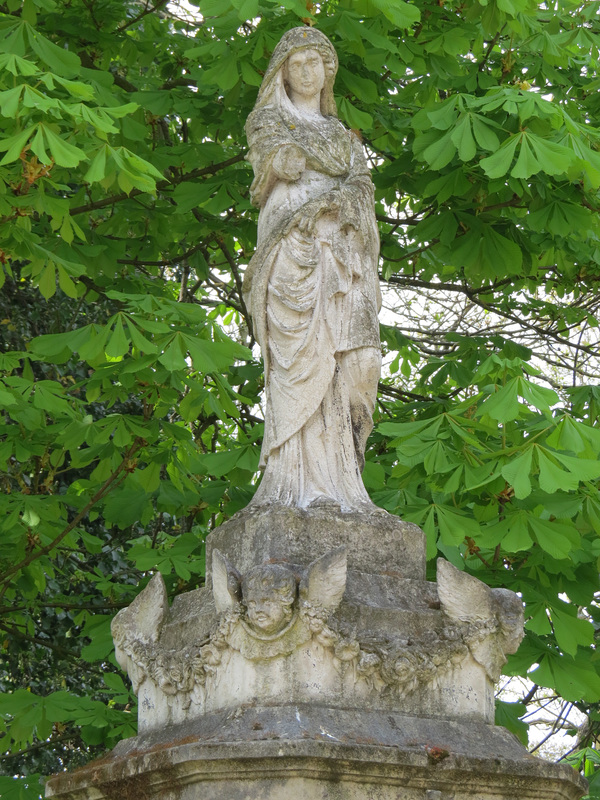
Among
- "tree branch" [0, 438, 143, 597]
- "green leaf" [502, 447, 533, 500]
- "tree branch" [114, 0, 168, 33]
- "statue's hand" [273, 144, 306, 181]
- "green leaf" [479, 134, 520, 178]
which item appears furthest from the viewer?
"tree branch" [114, 0, 168, 33]

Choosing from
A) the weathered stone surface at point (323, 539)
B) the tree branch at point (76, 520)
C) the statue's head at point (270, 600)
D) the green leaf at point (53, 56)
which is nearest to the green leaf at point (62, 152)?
the green leaf at point (53, 56)

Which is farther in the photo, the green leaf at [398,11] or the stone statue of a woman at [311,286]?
the green leaf at [398,11]

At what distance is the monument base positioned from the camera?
→ 412 centimetres

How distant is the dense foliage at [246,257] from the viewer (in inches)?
237

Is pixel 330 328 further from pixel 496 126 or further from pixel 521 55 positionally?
pixel 521 55

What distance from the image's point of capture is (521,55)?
8.16 metres

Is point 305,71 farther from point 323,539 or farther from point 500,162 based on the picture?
point 323,539

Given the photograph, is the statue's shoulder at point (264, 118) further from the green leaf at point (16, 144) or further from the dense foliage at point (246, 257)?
the green leaf at point (16, 144)

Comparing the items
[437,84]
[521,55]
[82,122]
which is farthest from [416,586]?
[521,55]

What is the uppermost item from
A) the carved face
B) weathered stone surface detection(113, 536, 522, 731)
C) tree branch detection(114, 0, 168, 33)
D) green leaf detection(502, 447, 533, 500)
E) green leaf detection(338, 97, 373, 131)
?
tree branch detection(114, 0, 168, 33)

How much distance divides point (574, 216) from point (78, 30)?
141 inches

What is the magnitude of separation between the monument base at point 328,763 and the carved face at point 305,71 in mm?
3080

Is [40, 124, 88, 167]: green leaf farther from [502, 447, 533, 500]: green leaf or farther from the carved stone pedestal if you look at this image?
[502, 447, 533, 500]: green leaf

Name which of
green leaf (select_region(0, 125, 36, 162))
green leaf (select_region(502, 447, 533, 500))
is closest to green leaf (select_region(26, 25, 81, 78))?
green leaf (select_region(0, 125, 36, 162))
